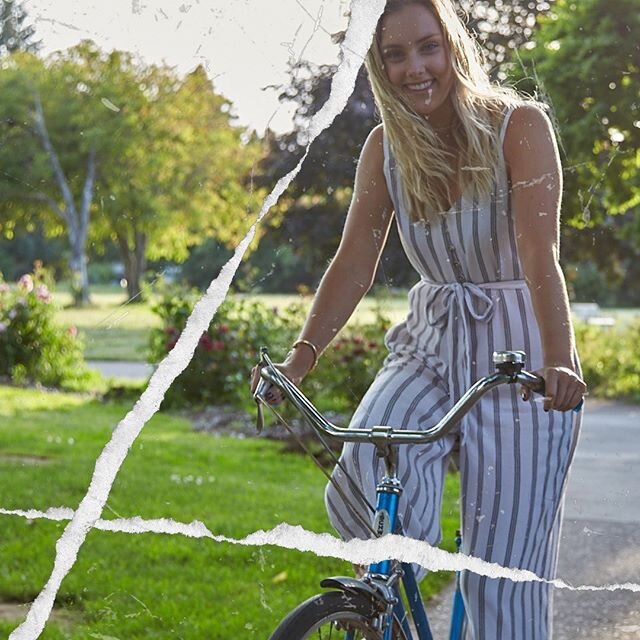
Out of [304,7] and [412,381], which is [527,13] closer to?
[304,7]

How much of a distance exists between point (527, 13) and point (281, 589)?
136cm

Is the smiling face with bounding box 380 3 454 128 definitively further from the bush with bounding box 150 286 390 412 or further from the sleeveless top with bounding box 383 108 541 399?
the bush with bounding box 150 286 390 412

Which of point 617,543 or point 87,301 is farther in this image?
point 87,301

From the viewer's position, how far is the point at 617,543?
10.3ft

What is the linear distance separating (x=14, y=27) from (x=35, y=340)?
14.4 feet

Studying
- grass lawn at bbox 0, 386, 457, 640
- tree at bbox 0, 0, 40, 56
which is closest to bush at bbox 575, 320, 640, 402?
grass lawn at bbox 0, 386, 457, 640

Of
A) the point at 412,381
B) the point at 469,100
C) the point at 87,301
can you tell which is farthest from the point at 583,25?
the point at 87,301

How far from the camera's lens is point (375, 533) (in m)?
1.41

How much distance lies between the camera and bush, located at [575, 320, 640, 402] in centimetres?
414

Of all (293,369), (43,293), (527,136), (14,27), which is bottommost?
(43,293)

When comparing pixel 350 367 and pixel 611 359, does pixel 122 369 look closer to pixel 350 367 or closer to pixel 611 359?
pixel 350 367
